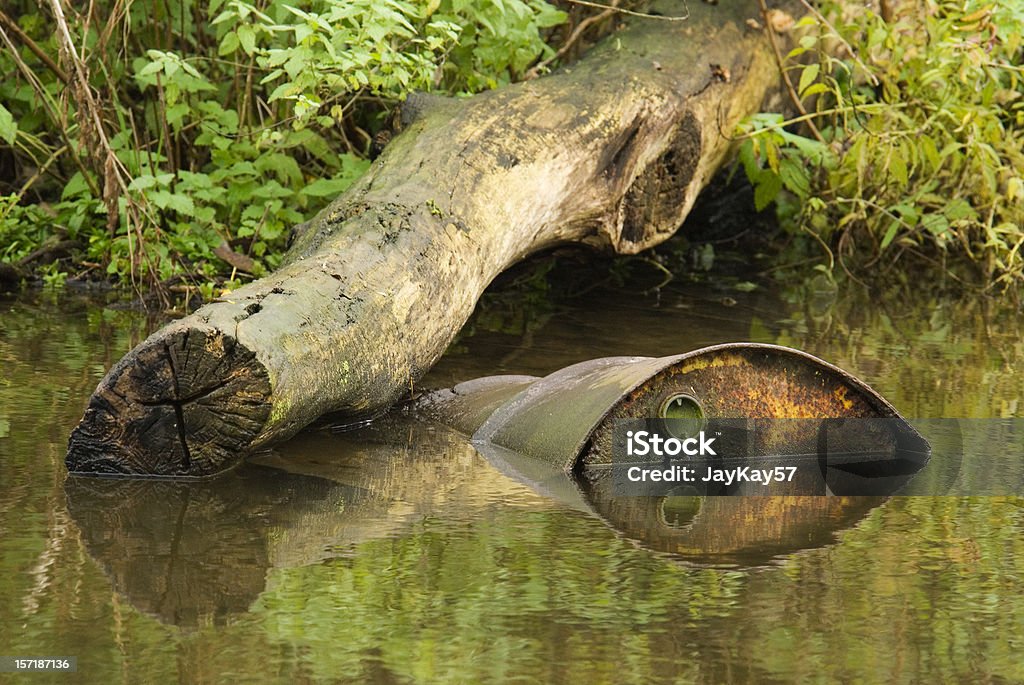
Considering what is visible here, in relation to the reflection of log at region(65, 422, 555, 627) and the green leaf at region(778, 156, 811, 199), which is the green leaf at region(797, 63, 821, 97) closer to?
the green leaf at region(778, 156, 811, 199)

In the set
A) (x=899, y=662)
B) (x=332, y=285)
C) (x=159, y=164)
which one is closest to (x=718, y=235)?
(x=159, y=164)

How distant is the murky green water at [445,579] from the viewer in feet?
7.25

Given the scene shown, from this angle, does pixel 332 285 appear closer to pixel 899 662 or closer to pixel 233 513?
pixel 233 513

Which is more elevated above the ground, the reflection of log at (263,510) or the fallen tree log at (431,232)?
the fallen tree log at (431,232)

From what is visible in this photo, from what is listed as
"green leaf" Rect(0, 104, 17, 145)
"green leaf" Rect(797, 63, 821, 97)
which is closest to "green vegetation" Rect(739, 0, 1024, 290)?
"green leaf" Rect(797, 63, 821, 97)

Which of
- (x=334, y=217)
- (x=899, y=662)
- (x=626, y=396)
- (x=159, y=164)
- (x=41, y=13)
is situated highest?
(x=41, y=13)

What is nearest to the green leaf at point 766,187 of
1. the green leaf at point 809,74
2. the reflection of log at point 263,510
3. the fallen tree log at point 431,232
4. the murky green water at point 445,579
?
the fallen tree log at point 431,232

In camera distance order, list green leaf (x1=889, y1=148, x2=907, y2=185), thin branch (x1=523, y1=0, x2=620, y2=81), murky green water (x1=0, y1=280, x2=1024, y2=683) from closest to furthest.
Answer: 1. murky green water (x1=0, y1=280, x2=1024, y2=683)
2. thin branch (x1=523, y1=0, x2=620, y2=81)
3. green leaf (x1=889, y1=148, x2=907, y2=185)

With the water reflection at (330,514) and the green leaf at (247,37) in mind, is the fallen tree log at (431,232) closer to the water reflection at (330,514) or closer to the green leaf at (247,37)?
the water reflection at (330,514)

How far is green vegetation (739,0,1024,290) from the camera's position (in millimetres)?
5484

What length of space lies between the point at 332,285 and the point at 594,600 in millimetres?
1444

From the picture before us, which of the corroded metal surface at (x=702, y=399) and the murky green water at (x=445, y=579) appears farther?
the corroded metal surface at (x=702, y=399)

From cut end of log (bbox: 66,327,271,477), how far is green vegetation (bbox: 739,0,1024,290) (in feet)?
9.79

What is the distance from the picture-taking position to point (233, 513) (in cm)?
298
